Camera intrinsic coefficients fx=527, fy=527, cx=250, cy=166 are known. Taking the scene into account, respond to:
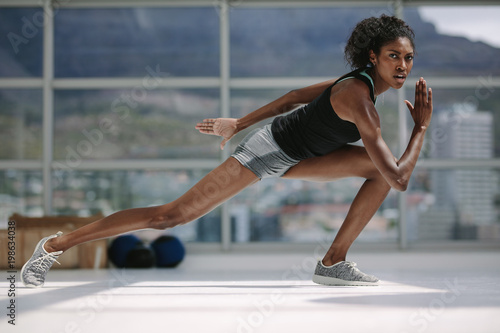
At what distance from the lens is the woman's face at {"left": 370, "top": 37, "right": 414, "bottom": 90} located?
2131 mm

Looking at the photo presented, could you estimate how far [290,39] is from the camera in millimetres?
4965

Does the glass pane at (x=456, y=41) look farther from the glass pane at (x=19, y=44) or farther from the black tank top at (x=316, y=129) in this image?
the glass pane at (x=19, y=44)

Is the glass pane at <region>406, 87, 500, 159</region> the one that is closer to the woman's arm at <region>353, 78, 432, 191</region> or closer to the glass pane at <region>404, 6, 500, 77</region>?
the glass pane at <region>404, 6, 500, 77</region>

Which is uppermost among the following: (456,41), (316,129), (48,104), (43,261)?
(456,41)

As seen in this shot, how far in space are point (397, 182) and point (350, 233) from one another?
0.54m

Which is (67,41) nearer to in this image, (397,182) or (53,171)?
(53,171)

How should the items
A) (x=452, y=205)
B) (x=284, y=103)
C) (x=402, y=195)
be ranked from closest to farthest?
(x=284, y=103)
(x=402, y=195)
(x=452, y=205)

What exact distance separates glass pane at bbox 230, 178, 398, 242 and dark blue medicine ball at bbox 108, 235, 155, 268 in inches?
37.7

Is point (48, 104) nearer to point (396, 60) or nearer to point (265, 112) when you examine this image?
point (265, 112)

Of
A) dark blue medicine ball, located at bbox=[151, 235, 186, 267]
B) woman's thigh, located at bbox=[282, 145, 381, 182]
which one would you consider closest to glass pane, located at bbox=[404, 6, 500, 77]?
dark blue medicine ball, located at bbox=[151, 235, 186, 267]

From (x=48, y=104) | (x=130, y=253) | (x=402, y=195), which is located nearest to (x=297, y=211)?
(x=402, y=195)

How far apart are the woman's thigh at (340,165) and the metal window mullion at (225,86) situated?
2245mm

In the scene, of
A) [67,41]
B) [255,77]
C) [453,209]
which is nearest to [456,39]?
[453,209]

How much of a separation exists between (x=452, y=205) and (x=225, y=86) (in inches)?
91.2
